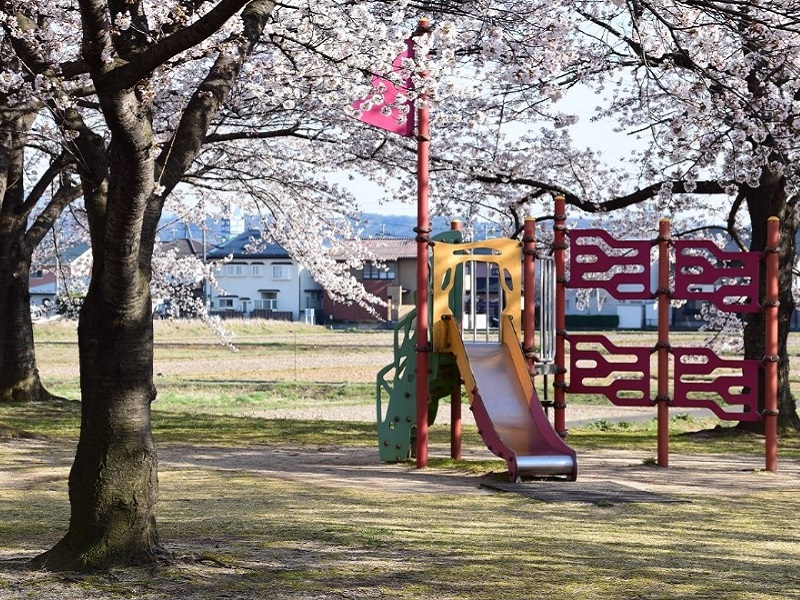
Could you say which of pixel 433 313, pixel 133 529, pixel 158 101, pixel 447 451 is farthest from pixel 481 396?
pixel 158 101

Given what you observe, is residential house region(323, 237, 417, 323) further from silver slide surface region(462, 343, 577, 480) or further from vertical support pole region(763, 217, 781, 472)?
silver slide surface region(462, 343, 577, 480)

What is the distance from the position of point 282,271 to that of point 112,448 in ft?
230

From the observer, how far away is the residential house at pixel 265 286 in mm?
74625

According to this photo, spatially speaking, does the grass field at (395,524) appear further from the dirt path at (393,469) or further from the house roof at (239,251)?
the house roof at (239,251)

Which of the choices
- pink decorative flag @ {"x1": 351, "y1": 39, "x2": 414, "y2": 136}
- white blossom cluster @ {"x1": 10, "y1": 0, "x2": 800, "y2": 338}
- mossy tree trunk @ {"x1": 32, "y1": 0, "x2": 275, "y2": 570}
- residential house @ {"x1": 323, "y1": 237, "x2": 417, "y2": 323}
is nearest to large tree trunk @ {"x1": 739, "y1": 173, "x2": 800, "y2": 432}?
white blossom cluster @ {"x1": 10, "y1": 0, "x2": 800, "y2": 338}

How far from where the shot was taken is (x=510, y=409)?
10.4 m

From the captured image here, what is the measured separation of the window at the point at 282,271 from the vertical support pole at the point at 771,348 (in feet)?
212

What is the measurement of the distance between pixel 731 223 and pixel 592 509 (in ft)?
27.5

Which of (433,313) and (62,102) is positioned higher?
(62,102)

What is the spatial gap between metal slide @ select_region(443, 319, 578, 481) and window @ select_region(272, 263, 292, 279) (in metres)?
64.5

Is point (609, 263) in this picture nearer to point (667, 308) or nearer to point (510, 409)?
point (667, 308)

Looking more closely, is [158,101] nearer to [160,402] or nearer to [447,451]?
[447,451]

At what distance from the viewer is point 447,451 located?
12.4 m

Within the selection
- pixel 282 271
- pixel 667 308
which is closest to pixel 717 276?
pixel 667 308
